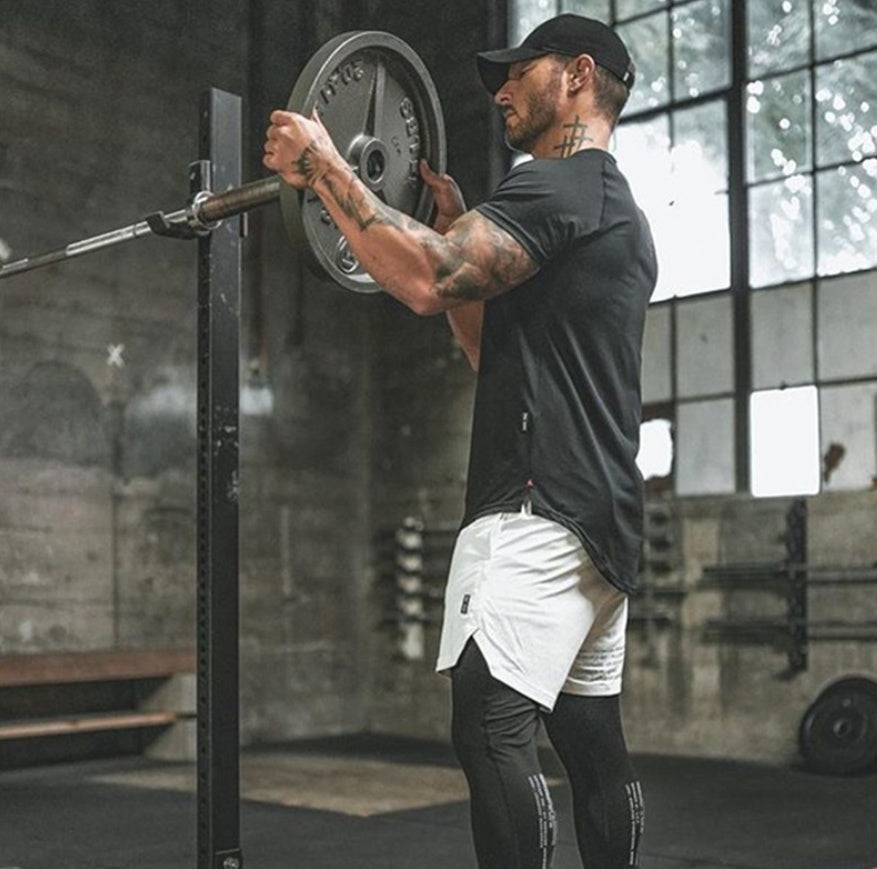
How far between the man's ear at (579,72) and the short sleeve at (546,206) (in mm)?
125

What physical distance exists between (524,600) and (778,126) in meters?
4.73

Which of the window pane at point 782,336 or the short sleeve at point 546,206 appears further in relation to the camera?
the window pane at point 782,336

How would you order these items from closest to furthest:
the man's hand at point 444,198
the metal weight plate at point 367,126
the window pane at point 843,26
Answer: the metal weight plate at point 367,126 < the man's hand at point 444,198 < the window pane at point 843,26

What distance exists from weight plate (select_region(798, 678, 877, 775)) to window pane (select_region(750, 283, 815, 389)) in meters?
1.25

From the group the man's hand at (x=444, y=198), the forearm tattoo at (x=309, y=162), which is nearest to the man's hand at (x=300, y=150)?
the forearm tattoo at (x=309, y=162)

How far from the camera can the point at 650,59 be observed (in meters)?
6.15

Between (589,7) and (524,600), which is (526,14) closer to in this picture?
(589,7)

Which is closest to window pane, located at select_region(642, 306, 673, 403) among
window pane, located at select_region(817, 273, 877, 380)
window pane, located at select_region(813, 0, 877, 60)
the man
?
window pane, located at select_region(817, 273, 877, 380)

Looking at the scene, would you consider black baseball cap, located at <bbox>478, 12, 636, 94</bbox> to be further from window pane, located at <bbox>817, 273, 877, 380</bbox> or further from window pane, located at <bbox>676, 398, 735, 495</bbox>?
window pane, located at <bbox>676, 398, 735, 495</bbox>

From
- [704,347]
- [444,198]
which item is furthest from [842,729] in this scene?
[444,198]

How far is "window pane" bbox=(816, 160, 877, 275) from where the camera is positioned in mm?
5398

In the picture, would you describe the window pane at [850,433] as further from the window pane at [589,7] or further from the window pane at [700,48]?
the window pane at [589,7]

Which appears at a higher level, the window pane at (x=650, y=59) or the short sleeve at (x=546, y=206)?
the window pane at (x=650, y=59)

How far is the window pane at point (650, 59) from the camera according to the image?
610cm
